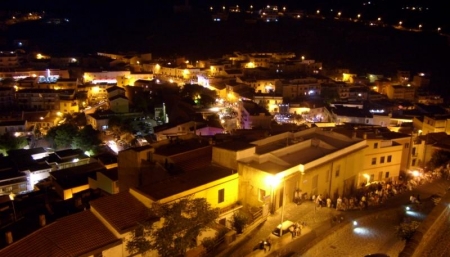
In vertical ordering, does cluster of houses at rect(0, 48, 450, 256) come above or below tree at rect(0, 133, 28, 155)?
above

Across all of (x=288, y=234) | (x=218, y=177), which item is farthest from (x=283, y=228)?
(x=218, y=177)

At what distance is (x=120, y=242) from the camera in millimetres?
11906

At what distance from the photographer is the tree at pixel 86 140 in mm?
37531

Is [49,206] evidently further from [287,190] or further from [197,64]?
[197,64]

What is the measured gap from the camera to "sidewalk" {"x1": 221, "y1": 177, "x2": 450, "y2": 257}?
1277cm

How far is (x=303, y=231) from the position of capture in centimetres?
1376

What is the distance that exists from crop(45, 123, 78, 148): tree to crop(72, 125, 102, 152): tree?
2.14ft

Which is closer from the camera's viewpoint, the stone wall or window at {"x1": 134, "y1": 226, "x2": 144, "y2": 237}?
the stone wall

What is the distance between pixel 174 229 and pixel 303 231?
4503 millimetres

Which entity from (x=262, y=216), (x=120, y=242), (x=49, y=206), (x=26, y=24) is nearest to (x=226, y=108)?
(x=49, y=206)

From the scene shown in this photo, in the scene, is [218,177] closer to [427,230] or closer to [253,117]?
[427,230]

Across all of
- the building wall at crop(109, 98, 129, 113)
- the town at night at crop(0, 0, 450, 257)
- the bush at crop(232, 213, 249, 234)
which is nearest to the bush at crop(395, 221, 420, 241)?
the town at night at crop(0, 0, 450, 257)

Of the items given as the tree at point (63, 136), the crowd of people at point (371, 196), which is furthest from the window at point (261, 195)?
the tree at point (63, 136)

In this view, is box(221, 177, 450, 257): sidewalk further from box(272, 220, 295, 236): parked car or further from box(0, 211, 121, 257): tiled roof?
box(0, 211, 121, 257): tiled roof
